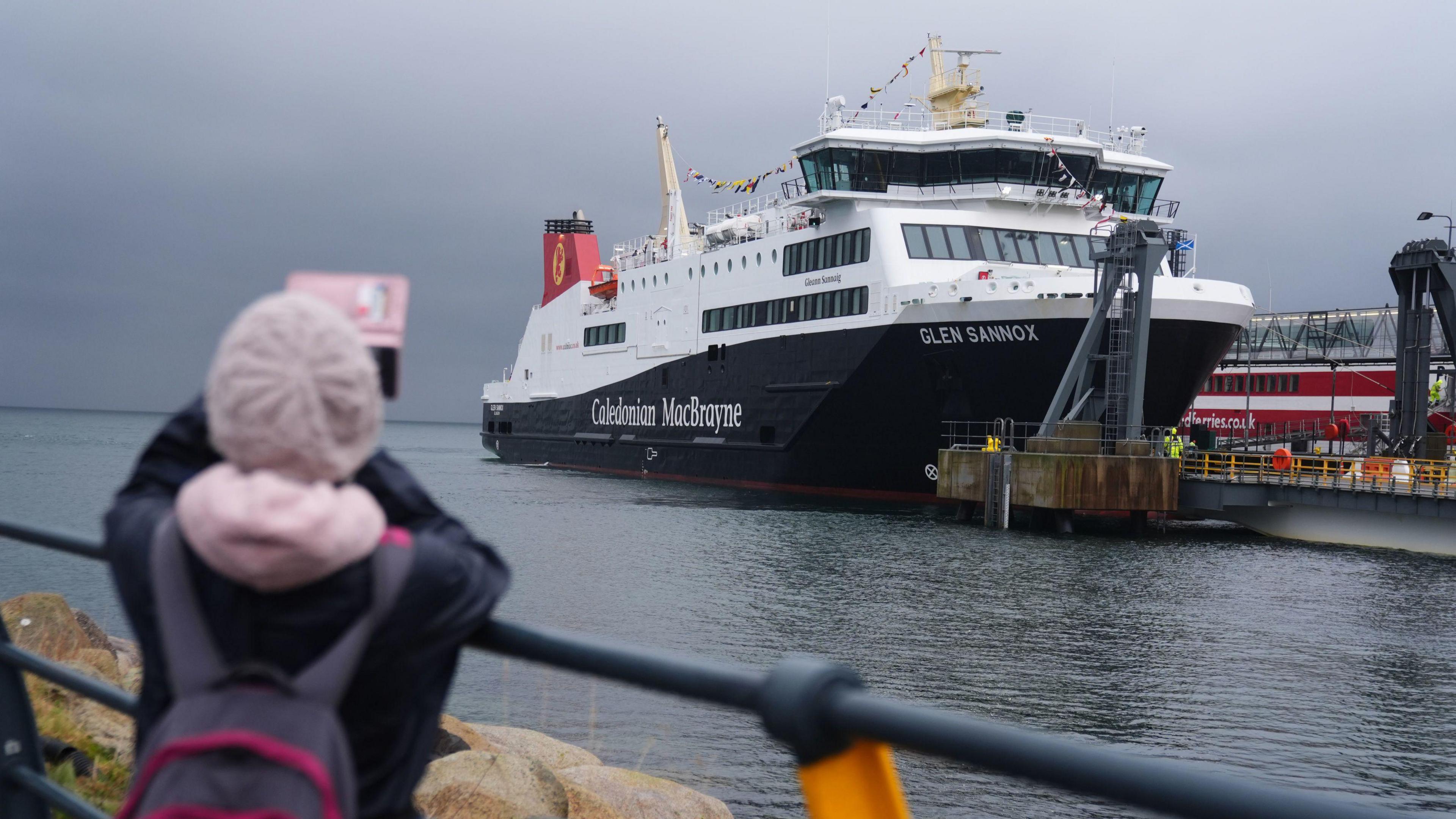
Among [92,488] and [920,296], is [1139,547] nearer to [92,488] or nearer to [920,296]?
[920,296]

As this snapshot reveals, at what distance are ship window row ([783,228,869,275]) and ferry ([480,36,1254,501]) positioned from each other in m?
0.05

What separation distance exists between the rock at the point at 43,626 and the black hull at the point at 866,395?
66.6 ft

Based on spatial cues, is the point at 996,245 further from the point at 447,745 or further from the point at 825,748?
the point at 825,748

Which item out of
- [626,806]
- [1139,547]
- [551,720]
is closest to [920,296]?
[1139,547]

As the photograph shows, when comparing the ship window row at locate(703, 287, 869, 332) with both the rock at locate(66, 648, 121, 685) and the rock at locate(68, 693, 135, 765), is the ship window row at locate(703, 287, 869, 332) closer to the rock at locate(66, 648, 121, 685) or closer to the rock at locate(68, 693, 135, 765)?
the rock at locate(66, 648, 121, 685)

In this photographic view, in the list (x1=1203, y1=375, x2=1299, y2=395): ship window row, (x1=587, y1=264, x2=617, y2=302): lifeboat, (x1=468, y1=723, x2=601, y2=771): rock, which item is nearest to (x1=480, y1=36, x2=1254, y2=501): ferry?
(x1=587, y1=264, x2=617, y2=302): lifeboat

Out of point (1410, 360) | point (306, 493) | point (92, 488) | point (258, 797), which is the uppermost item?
point (1410, 360)

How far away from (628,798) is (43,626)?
2894 mm

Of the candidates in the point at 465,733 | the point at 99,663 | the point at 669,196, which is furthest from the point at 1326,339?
the point at 99,663

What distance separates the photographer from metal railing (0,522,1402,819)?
110cm

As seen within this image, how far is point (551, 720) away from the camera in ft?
32.4

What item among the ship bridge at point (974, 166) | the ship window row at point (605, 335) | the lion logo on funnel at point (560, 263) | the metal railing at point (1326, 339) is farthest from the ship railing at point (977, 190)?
the metal railing at point (1326, 339)

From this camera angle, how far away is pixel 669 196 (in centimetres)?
4341

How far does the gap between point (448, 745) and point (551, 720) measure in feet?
13.5
